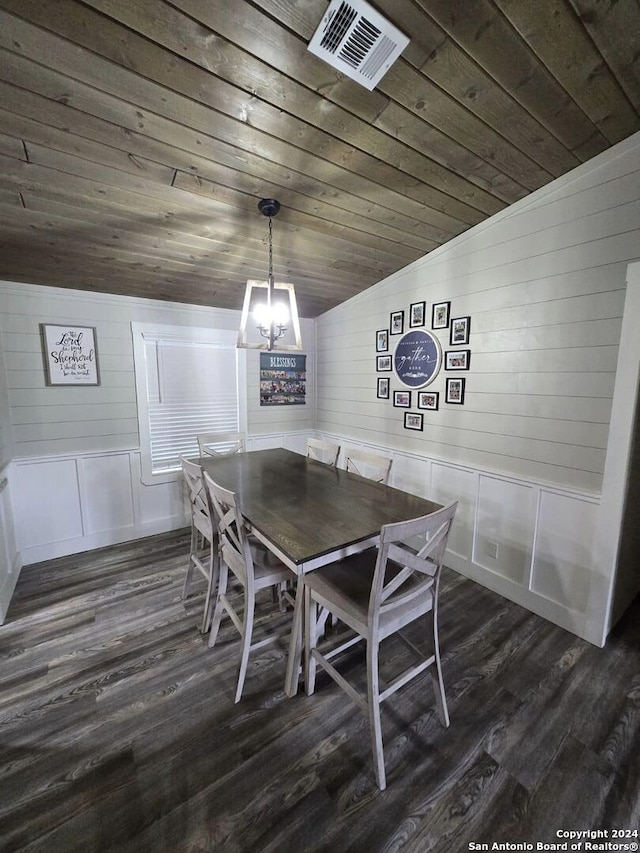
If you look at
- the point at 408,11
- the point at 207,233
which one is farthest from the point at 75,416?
the point at 408,11

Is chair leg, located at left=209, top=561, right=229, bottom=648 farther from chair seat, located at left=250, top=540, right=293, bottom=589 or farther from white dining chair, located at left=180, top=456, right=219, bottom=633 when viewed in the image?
chair seat, located at left=250, top=540, right=293, bottom=589

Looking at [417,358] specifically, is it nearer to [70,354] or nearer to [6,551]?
[70,354]

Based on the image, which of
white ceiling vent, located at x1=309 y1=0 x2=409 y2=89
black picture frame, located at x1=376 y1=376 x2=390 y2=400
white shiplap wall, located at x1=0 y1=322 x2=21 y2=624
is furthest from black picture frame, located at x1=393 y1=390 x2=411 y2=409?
white shiplap wall, located at x1=0 y1=322 x2=21 y2=624

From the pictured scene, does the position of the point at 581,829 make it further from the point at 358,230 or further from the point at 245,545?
the point at 358,230

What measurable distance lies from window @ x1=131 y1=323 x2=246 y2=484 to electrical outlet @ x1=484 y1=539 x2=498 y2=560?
2758 mm

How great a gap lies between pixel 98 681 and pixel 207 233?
2782 millimetres

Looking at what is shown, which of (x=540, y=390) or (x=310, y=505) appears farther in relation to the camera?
(x=540, y=390)

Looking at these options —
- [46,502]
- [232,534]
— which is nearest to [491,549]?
[232,534]

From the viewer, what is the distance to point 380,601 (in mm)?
1281

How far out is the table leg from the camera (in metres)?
1.61

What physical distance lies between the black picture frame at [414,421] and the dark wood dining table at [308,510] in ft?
3.14

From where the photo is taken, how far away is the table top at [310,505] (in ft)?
4.85

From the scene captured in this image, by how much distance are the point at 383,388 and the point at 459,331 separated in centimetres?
94

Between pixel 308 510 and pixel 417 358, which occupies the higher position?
pixel 417 358
